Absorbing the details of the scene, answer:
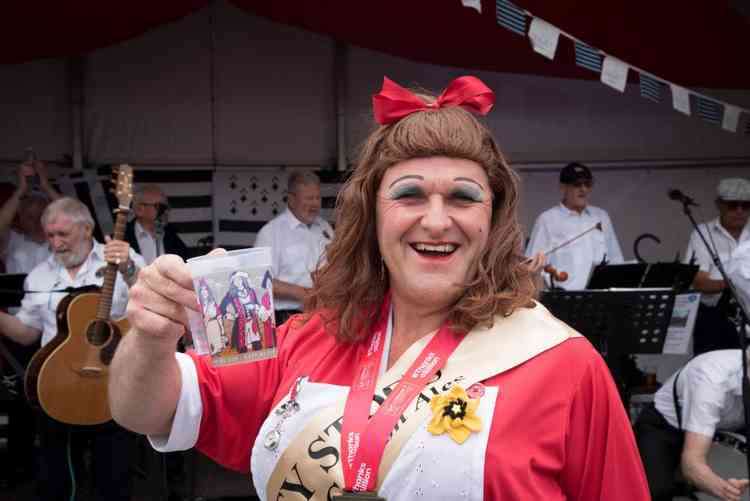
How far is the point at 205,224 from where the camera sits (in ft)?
25.0

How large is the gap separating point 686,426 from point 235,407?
121 inches

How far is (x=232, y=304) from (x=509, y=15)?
4.19 meters

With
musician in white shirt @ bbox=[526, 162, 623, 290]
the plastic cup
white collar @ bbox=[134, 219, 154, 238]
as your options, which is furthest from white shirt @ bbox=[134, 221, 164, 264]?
the plastic cup

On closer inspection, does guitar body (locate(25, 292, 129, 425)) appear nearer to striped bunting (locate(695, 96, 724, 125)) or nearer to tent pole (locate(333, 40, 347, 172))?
tent pole (locate(333, 40, 347, 172))

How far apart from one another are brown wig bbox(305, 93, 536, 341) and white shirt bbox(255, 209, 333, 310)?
14.0 feet

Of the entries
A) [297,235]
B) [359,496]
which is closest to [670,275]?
[297,235]

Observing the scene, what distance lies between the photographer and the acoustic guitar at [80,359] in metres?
4.60

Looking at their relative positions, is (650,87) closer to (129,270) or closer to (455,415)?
(129,270)

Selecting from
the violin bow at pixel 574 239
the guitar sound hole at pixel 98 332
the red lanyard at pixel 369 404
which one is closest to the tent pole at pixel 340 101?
the violin bow at pixel 574 239

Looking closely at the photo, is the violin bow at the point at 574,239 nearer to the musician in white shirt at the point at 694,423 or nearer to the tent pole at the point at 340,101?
the musician in white shirt at the point at 694,423

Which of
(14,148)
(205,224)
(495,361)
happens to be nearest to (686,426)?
(495,361)

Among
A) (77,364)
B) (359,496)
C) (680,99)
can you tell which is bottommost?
(77,364)

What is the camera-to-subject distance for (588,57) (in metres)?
5.66

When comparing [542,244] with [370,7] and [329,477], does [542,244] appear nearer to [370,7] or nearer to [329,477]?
[370,7]
